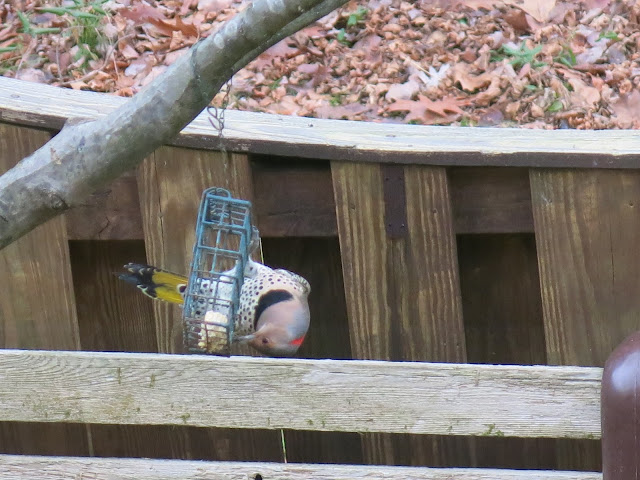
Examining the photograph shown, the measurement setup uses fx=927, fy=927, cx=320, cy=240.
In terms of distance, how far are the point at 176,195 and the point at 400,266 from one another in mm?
629

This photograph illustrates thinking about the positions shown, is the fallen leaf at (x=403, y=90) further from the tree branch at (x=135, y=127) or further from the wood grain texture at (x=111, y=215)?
the tree branch at (x=135, y=127)

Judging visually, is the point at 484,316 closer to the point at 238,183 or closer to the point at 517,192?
the point at 517,192

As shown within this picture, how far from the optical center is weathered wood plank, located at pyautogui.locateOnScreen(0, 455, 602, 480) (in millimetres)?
2193

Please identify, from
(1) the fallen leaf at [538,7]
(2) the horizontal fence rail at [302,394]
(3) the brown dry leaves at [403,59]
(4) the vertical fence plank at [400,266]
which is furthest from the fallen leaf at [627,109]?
(2) the horizontal fence rail at [302,394]

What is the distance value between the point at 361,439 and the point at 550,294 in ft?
2.27

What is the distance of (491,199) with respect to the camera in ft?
7.85

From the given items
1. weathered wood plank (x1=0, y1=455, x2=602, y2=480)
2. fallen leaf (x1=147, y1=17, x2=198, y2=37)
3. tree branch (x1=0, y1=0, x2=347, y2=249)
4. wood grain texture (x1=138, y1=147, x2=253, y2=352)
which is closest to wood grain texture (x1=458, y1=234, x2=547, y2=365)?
weathered wood plank (x1=0, y1=455, x2=602, y2=480)

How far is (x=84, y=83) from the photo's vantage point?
340 centimetres

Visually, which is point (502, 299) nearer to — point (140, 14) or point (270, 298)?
point (270, 298)

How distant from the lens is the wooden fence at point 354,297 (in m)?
2.19

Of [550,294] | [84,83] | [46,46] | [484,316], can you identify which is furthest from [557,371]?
[46,46]

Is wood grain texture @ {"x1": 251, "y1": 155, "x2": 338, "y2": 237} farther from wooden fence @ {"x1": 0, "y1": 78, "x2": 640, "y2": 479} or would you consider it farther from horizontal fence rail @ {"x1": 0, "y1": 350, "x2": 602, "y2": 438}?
horizontal fence rail @ {"x1": 0, "y1": 350, "x2": 602, "y2": 438}

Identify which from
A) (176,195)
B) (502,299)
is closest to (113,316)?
(176,195)

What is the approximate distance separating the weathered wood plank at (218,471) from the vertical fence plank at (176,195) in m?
0.41
